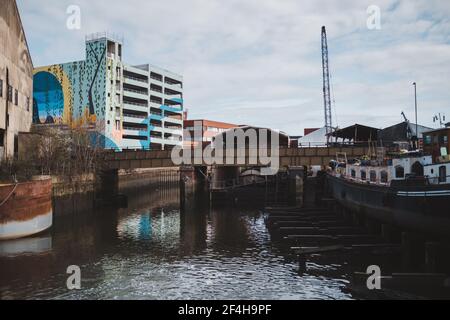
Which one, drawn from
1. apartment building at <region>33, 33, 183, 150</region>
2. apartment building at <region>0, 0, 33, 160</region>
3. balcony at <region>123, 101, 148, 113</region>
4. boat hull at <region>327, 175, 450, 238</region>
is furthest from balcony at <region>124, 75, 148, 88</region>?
boat hull at <region>327, 175, 450, 238</region>

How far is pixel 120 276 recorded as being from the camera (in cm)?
2430

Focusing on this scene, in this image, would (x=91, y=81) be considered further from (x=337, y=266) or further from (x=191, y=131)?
(x=337, y=266)

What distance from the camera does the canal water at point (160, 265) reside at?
21.5 metres

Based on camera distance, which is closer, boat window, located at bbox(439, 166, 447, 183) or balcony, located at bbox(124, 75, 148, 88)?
boat window, located at bbox(439, 166, 447, 183)

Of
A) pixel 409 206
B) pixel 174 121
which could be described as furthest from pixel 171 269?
pixel 174 121

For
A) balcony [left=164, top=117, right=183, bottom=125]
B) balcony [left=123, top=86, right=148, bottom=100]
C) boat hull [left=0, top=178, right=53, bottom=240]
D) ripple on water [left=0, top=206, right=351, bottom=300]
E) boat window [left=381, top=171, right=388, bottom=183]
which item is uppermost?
balcony [left=123, top=86, right=148, bottom=100]

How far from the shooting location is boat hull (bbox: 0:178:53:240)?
33344 millimetres

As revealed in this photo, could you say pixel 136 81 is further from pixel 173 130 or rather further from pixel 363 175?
pixel 363 175

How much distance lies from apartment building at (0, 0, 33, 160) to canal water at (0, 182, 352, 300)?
453 inches

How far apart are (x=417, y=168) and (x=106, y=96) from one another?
9125cm

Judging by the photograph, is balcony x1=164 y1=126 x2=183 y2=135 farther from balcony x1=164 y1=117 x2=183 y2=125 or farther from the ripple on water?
the ripple on water

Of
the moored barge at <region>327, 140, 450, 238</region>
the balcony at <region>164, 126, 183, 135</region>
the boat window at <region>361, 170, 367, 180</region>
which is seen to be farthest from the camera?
the balcony at <region>164, 126, 183, 135</region>

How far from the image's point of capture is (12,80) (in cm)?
4391
